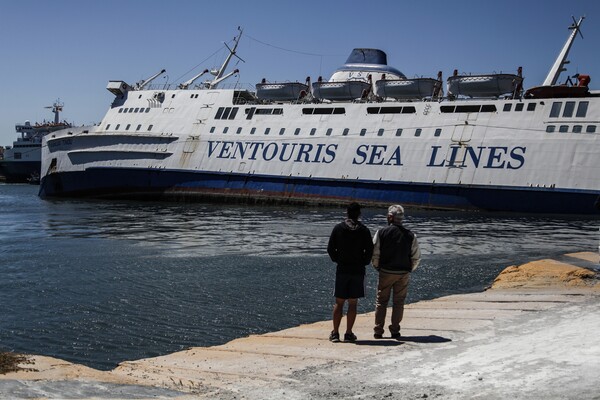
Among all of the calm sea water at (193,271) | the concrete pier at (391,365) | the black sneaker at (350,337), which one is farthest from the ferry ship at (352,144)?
the black sneaker at (350,337)

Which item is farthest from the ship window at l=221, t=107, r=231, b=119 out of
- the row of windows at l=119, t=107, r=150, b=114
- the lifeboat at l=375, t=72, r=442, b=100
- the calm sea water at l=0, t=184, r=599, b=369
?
the calm sea water at l=0, t=184, r=599, b=369

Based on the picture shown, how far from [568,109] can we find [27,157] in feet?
337

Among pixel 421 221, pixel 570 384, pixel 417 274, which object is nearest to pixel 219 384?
pixel 570 384

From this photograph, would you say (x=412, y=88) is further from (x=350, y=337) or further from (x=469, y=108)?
(x=350, y=337)

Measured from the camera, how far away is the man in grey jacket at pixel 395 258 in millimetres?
8508

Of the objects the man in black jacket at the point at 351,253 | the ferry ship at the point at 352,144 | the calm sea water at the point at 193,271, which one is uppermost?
the ferry ship at the point at 352,144

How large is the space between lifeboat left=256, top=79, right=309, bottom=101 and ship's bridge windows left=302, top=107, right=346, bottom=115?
9.47 ft

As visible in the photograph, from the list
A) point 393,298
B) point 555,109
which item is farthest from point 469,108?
point 393,298

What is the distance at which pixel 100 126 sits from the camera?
169 ft

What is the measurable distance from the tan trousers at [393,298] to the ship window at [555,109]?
2789cm

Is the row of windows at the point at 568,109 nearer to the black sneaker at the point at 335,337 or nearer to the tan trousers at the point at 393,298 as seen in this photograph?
the tan trousers at the point at 393,298

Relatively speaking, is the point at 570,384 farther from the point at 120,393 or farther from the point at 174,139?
the point at 174,139

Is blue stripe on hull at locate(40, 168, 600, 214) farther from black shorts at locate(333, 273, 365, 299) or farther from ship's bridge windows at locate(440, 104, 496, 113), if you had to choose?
black shorts at locate(333, 273, 365, 299)

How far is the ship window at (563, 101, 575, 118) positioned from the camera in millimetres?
33531
